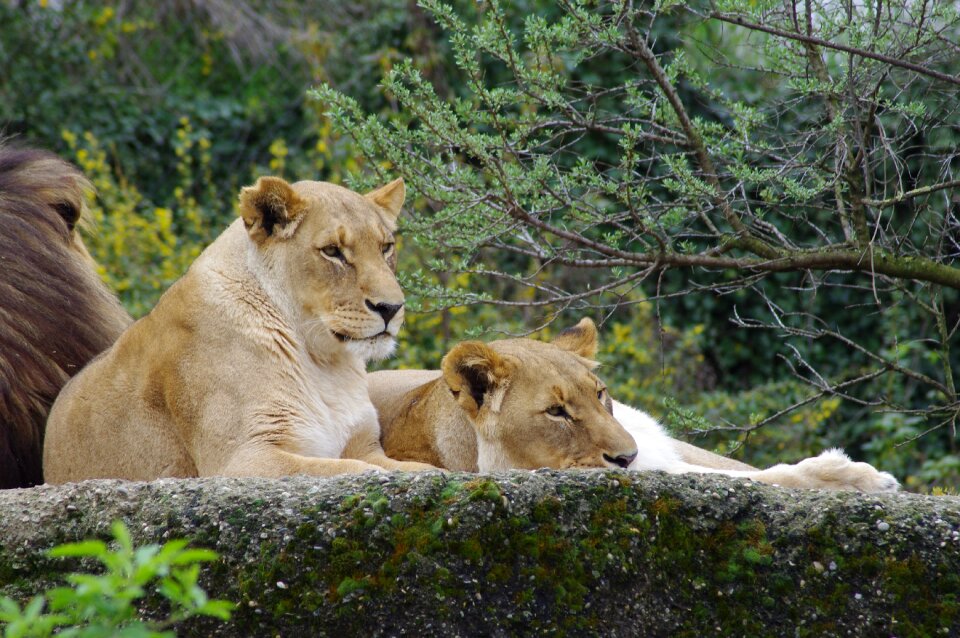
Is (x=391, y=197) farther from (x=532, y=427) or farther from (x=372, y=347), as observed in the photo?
(x=532, y=427)

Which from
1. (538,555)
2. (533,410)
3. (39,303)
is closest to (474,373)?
(533,410)

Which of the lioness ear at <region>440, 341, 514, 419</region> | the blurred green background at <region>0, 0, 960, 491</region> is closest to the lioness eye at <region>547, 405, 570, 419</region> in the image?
the lioness ear at <region>440, 341, 514, 419</region>

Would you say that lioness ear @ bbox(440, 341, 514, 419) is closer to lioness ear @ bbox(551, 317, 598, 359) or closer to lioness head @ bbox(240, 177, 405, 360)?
lioness head @ bbox(240, 177, 405, 360)

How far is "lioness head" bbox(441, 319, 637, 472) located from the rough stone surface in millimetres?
1017

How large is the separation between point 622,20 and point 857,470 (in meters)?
1.76

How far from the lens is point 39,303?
4.73 m

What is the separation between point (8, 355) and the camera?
4504mm

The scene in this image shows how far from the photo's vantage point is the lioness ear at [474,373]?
406cm

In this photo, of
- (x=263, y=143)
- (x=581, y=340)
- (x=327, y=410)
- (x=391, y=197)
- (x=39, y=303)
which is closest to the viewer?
(x=327, y=410)

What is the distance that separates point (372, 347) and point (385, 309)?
0.15m

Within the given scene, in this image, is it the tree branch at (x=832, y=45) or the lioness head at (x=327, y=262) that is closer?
the tree branch at (x=832, y=45)

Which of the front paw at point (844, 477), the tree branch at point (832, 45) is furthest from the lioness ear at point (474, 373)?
the tree branch at point (832, 45)

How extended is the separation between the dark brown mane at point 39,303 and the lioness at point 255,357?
0.30 meters

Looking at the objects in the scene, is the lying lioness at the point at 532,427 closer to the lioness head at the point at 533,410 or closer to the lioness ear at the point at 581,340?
the lioness head at the point at 533,410
